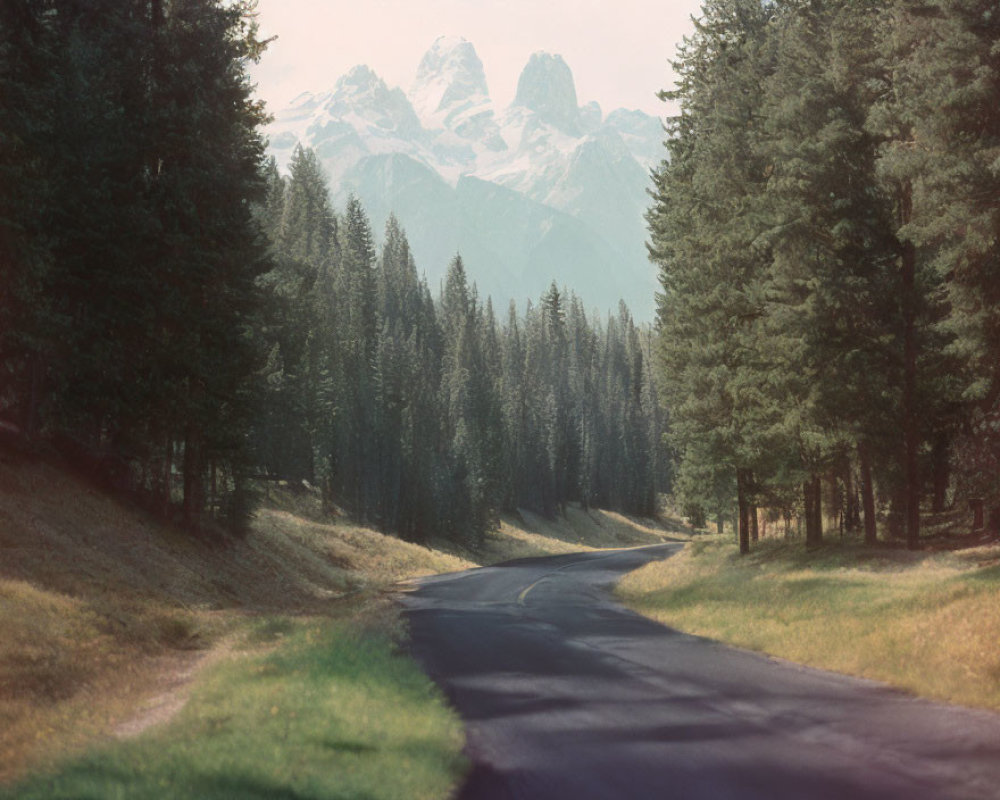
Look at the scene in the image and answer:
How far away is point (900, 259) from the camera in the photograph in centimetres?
2800

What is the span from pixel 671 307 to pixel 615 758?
109 feet

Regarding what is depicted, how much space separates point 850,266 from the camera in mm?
27188

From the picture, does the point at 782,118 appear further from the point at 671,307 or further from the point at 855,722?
the point at 855,722

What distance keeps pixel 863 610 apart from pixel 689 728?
31.5ft

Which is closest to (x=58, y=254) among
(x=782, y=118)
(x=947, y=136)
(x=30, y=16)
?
(x=30, y=16)

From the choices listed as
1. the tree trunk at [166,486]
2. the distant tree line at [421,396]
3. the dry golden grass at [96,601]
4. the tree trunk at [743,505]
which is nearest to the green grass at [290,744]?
the dry golden grass at [96,601]

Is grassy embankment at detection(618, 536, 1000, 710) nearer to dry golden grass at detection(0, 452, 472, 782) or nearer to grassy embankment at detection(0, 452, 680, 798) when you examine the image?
grassy embankment at detection(0, 452, 680, 798)

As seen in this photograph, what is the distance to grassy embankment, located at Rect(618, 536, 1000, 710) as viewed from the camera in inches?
504

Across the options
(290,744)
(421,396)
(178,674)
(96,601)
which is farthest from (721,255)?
(421,396)

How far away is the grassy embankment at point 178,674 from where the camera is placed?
8.09 meters

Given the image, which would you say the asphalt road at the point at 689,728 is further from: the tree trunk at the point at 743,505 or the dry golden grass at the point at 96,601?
the tree trunk at the point at 743,505

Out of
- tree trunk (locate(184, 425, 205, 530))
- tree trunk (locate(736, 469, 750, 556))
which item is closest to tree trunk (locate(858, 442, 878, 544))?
tree trunk (locate(736, 469, 750, 556))

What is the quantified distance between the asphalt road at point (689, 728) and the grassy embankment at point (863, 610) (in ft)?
2.64

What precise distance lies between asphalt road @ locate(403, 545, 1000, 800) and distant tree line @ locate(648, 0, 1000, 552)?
1201cm
